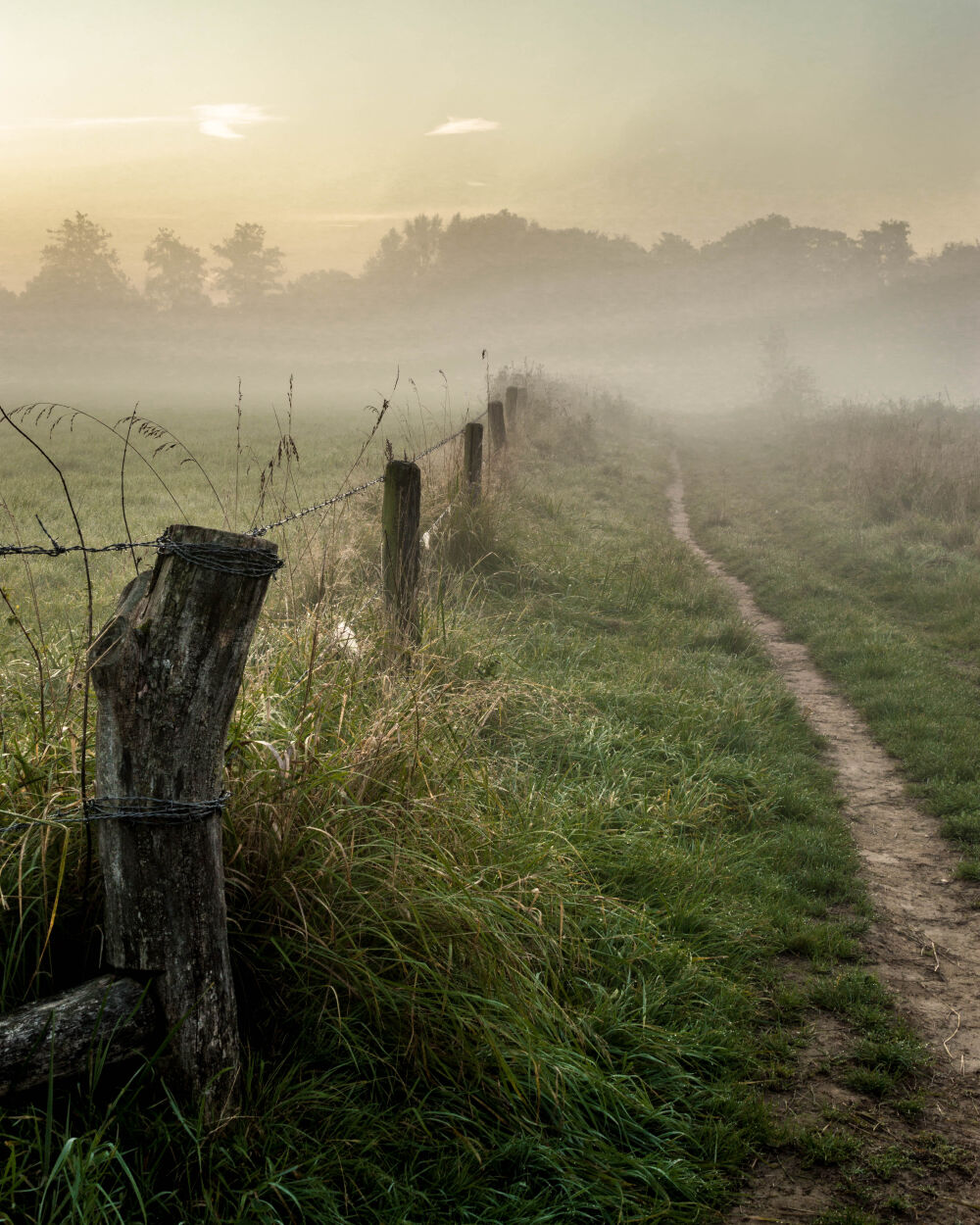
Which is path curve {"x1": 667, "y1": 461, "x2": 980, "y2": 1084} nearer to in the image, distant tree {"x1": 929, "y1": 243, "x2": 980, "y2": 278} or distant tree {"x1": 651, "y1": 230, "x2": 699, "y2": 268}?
distant tree {"x1": 929, "y1": 243, "x2": 980, "y2": 278}

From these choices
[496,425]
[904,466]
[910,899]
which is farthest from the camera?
[904,466]

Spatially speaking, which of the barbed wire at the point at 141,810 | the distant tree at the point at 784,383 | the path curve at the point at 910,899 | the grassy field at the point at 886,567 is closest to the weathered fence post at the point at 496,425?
the grassy field at the point at 886,567

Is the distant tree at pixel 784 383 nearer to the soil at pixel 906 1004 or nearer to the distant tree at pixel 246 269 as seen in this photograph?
the soil at pixel 906 1004

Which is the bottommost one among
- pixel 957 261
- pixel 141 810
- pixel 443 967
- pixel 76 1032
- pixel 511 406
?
pixel 443 967

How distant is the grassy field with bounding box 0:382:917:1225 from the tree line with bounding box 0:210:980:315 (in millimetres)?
95591

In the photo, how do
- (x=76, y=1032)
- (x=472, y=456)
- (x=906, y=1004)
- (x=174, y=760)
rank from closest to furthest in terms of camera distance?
(x=76, y=1032), (x=174, y=760), (x=906, y=1004), (x=472, y=456)

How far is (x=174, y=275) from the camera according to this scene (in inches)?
4171

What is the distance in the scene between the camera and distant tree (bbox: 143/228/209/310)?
104 metres

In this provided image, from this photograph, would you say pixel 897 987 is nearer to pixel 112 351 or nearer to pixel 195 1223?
pixel 195 1223

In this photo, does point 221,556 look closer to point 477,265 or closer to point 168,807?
point 168,807

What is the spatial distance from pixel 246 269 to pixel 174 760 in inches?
4695

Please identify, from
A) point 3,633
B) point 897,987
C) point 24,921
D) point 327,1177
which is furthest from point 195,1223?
point 3,633

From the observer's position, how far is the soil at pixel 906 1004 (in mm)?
2586

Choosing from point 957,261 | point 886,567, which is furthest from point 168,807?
point 957,261
